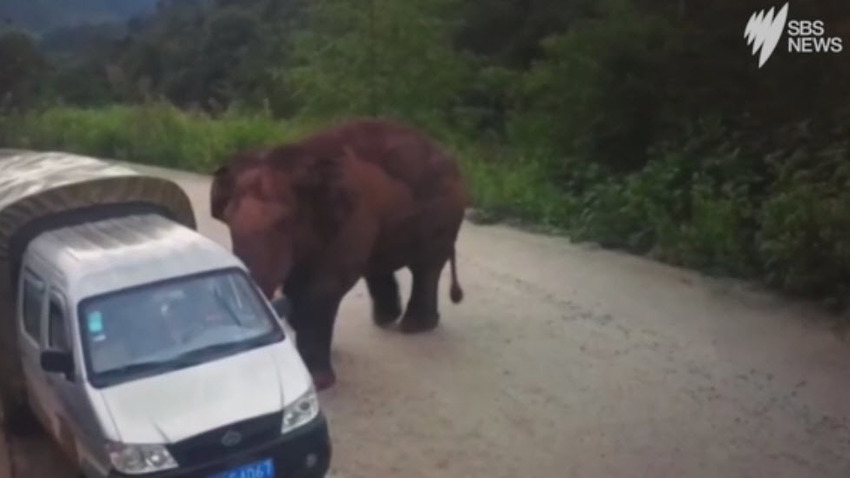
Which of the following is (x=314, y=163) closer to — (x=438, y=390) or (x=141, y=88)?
(x=438, y=390)

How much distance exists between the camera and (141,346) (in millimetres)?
7465

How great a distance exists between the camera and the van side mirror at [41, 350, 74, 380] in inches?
289

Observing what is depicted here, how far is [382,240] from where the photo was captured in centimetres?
1065

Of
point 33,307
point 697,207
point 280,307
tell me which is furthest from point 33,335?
point 697,207

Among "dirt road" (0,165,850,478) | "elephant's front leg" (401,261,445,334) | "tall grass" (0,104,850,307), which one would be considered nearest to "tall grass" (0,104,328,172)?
"tall grass" (0,104,850,307)

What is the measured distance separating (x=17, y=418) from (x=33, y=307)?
4.10 ft

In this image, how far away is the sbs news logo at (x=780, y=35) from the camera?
14.6 m

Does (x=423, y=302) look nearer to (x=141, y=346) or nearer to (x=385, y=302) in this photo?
(x=385, y=302)

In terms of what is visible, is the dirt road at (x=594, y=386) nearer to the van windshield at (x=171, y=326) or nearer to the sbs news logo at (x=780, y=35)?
the van windshield at (x=171, y=326)

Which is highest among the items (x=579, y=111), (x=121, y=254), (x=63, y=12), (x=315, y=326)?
(x=121, y=254)

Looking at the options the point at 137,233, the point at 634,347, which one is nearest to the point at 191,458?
the point at 137,233

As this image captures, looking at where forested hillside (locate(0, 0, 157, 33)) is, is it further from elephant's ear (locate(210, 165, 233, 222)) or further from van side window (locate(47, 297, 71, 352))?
van side window (locate(47, 297, 71, 352))

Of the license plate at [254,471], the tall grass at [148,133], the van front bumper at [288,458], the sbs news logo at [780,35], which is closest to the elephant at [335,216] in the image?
the van front bumper at [288,458]

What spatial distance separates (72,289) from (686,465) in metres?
3.65
